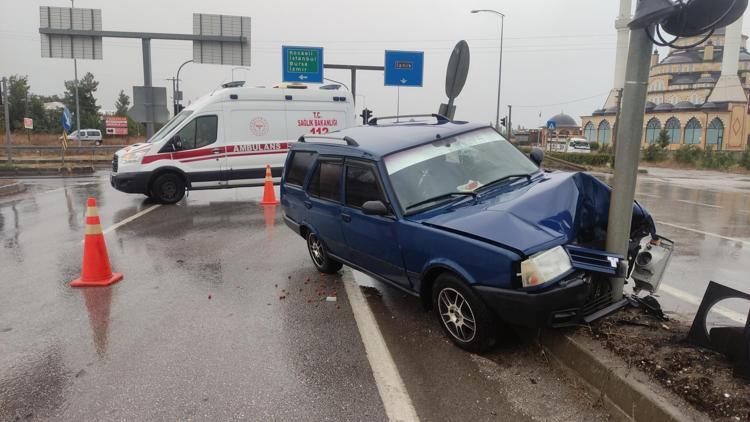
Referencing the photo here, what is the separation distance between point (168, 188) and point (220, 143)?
5.38 feet

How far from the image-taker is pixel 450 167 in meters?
4.90

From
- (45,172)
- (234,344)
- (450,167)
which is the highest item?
(450,167)

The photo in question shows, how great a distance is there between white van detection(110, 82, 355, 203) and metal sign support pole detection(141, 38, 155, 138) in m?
7.96

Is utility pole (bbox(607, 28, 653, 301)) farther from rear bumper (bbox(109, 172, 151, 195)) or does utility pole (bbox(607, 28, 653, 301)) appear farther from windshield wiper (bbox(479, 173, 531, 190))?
rear bumper (bbox(109, 172, 151, 195))

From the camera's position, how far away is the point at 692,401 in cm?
290

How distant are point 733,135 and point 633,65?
6895 centimetres

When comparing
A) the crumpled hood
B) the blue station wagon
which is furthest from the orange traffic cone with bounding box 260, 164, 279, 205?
the crumpled hood

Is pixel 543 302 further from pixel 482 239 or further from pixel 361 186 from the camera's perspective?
Result: pixel 361 186

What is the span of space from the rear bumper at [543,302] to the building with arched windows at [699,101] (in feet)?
170

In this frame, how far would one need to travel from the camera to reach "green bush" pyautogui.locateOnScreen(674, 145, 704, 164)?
36.5 metres

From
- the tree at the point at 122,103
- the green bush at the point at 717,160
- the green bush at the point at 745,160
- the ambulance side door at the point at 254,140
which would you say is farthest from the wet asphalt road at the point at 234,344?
the tree at the point at 122,103

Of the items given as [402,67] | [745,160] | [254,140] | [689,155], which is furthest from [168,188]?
[689,155]

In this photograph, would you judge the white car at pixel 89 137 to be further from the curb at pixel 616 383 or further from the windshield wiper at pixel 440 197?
the curb at pixel 616 383

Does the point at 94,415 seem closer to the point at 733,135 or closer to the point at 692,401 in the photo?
the point at 692,401
